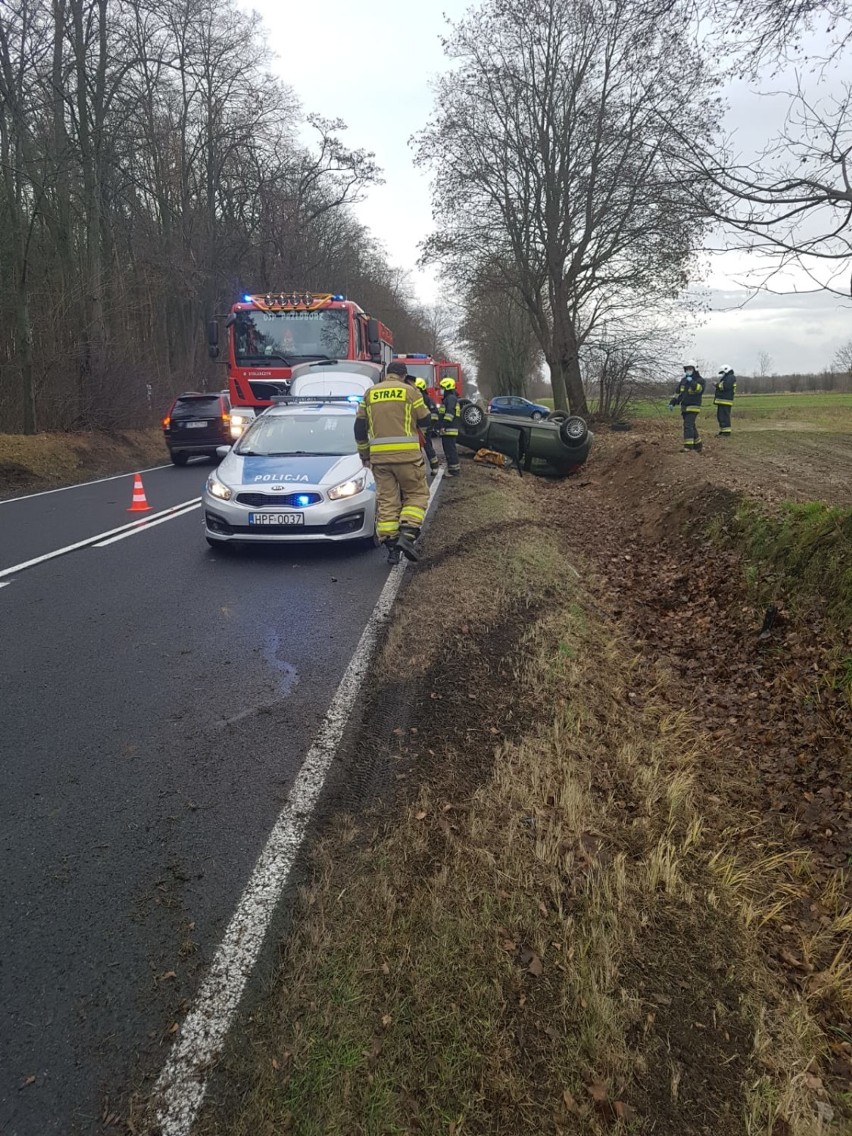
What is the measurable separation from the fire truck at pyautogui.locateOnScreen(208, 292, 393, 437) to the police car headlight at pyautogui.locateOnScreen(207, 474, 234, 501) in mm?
8537

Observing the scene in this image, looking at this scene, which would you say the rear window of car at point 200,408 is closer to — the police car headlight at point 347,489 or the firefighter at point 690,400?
the firefighter at point 690,400

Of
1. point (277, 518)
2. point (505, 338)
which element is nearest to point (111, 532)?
point (277, 518)

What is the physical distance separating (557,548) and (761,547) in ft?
8.88

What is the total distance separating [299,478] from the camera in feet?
25.5

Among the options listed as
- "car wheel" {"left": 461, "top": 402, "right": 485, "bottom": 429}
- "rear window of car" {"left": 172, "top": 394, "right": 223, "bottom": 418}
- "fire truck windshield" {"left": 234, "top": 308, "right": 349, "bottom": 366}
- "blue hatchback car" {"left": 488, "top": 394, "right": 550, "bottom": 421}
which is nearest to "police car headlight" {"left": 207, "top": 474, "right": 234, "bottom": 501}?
"car wheel" {"left": 461, "top": 402, "right": 485, "bottom": 429}

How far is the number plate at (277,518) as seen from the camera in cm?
756

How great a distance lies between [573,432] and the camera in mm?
14812

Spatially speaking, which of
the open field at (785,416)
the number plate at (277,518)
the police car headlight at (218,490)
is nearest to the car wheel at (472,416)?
the police car headlight at (218,490)

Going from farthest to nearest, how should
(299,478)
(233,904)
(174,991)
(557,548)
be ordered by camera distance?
(557,548) → (299,478) → (233,904) → (174,991)

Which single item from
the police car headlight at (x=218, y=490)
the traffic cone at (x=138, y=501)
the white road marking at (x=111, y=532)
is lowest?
the white road marking at (x=111, y=532)

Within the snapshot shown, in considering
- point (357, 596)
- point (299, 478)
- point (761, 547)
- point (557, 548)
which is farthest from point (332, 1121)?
point (557, 548)

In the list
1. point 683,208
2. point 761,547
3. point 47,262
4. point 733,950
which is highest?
point 47,262

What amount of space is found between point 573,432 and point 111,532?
360 inches

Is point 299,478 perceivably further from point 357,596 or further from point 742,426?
point 742,426
